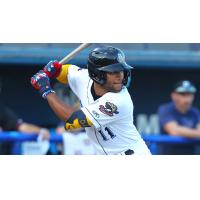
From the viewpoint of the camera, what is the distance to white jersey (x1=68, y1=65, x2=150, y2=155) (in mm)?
5398

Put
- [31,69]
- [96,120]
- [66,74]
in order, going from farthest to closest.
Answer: [31,69] < [66,74] < [96,120]

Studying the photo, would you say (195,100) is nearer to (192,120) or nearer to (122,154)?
(192,120)

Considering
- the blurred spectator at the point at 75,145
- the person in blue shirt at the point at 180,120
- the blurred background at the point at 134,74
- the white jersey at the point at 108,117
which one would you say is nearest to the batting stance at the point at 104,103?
the white jersey at the point at 108,117

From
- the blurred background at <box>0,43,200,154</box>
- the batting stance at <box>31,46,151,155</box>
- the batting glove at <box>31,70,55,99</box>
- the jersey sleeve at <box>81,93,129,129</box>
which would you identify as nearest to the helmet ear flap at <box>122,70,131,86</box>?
the batting stance at <box>31,46,151,155</box>

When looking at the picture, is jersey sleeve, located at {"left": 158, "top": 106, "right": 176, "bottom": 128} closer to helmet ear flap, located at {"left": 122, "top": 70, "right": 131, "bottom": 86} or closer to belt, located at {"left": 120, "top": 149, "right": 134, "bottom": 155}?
belt, located at {"left": 120, "top": 149, "right": 134, "bottom": 155}

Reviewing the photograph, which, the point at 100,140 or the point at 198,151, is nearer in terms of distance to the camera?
the point at 100,140

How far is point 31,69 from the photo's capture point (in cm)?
880

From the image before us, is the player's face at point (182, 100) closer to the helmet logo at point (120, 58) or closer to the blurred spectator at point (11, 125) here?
the blurred spectator at point (11, 125)

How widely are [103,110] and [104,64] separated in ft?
1.09

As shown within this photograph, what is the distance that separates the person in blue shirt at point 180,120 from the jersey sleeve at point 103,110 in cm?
212

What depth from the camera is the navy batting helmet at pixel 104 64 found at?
533cm

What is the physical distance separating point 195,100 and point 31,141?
2373mm

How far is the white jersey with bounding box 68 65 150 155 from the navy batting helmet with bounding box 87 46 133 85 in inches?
5.9

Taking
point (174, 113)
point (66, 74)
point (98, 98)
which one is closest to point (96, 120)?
point (98, 98)
